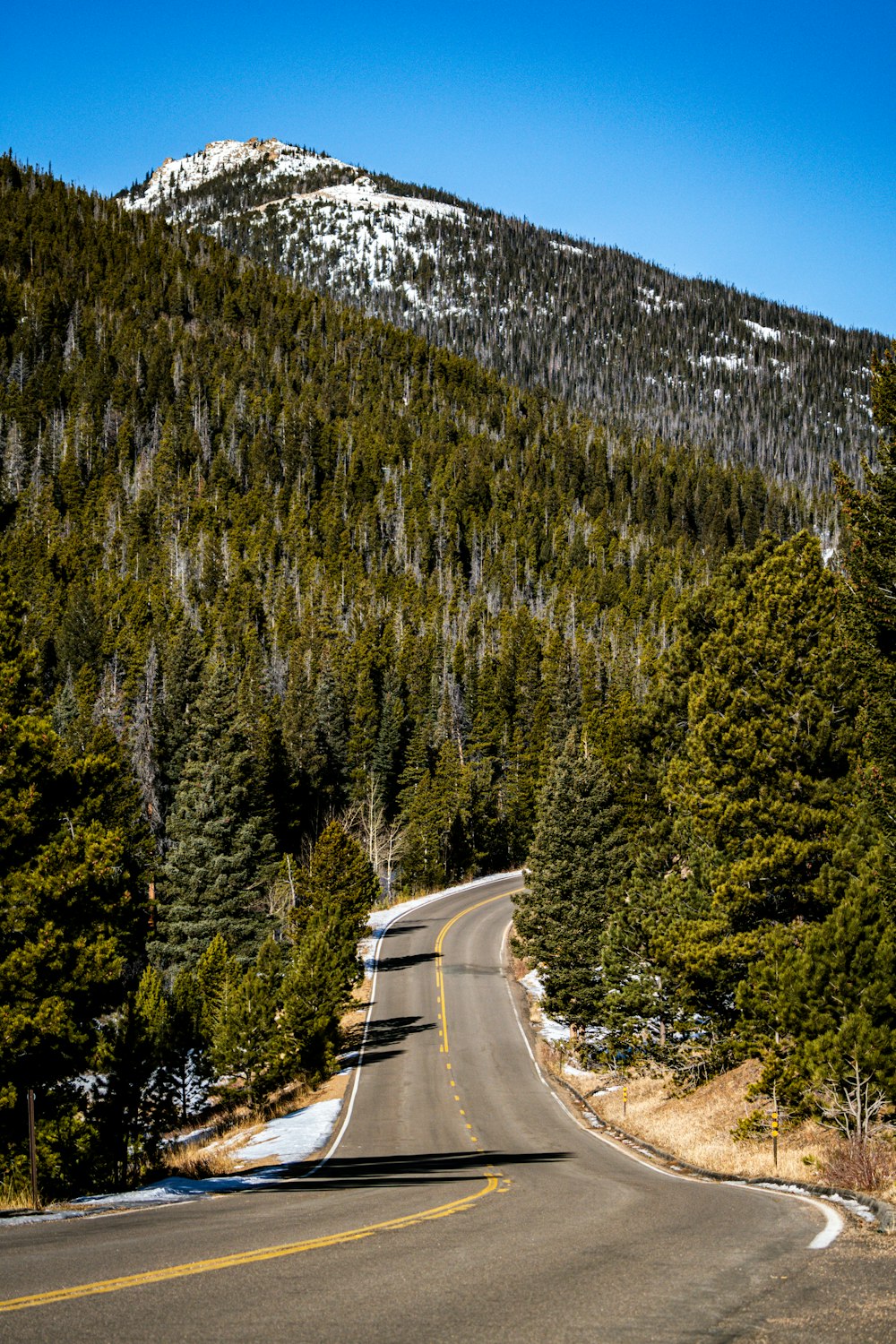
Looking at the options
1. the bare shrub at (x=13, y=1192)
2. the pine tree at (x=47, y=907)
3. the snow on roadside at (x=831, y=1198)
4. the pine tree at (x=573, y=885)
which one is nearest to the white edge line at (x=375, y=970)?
the bare shrub at (x=13, y=1192)

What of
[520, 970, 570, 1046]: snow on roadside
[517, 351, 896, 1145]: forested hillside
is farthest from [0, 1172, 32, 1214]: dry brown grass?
[520, 970, 570, 1046]: snow on roadside

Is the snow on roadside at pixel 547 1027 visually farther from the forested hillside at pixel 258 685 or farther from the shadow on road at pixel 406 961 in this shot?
the forested hillside at pixel 258 685

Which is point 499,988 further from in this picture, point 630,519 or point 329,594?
point 630,519

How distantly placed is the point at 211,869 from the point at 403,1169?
24.7 metres

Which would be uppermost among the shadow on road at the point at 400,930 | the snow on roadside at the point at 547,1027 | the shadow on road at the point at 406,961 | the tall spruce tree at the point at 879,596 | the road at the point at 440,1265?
the tall spruce tree at the point at 879,596

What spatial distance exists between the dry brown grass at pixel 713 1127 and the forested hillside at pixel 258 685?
10.3 m

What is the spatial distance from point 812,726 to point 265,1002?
57.0 ft

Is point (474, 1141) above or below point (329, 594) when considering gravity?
below

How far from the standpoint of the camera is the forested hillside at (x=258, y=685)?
17.2 m

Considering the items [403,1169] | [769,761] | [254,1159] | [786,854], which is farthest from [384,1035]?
[769,761]

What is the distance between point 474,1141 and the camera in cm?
2378

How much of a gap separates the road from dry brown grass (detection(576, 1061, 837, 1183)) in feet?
5.41

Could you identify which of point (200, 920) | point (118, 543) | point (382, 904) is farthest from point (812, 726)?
point (118, 543)

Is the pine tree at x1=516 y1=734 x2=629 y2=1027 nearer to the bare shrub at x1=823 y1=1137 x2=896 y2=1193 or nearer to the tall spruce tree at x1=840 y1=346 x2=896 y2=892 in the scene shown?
the tall spruce tree at x1=840 y1=346 x2=896 y2=892
